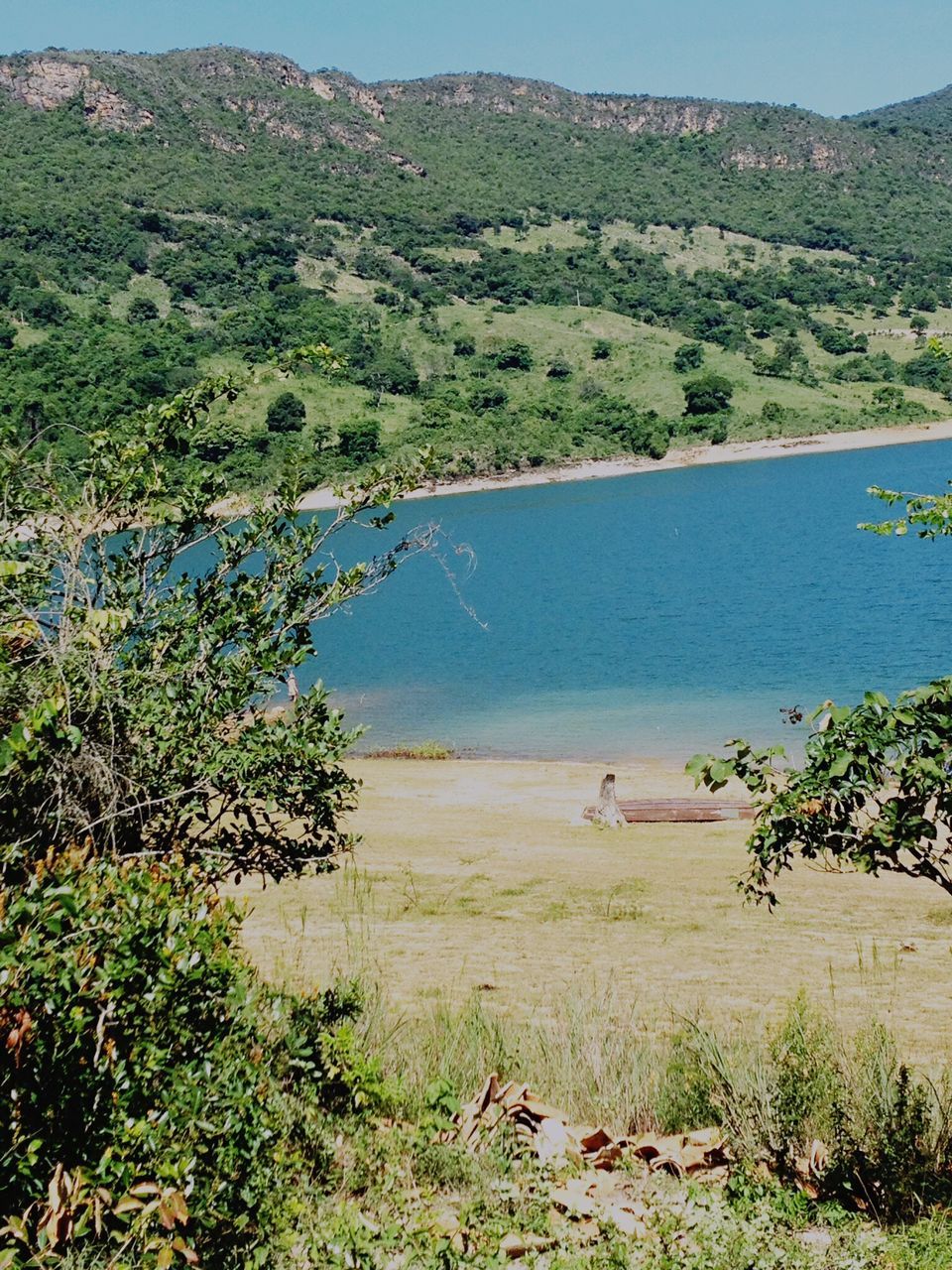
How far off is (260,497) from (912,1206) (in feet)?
17.7

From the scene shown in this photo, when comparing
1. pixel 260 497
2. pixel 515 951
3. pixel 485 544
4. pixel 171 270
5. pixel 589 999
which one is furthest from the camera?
pixel 171 270

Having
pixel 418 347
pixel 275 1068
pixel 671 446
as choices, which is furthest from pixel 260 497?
pixel 418 347

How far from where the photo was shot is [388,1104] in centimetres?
640

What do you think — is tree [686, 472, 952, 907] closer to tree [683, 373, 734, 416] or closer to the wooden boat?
the wooden boat

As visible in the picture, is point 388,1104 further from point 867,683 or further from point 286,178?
point 286,178

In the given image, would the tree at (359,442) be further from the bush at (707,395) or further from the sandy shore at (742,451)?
the bush at (707,395)

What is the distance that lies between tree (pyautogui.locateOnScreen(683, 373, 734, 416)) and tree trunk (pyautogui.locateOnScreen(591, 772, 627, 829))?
350ft

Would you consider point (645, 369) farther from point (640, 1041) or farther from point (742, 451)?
point (640, 1041)

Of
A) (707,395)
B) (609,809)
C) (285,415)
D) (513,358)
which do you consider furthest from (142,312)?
(609,809)

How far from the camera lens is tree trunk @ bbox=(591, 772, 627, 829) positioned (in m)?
19.7

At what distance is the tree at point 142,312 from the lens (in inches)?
4452

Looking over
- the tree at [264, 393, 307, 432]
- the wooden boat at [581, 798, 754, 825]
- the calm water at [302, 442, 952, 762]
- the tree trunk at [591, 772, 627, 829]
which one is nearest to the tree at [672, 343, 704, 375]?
the calm water at [302, 442, 952, 762]

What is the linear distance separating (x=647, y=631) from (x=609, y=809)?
87.8 feet

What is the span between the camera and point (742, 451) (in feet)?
399
